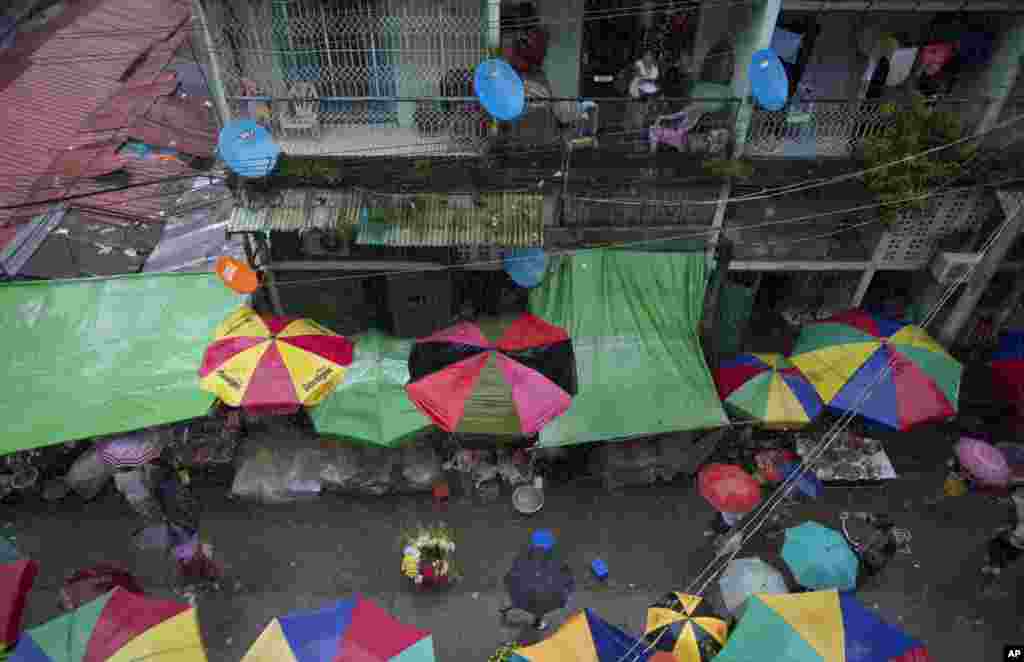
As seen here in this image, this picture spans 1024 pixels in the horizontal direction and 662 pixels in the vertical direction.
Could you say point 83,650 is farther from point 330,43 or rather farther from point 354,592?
point 330,43

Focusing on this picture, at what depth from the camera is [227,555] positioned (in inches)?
421

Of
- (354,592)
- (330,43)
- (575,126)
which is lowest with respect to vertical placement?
(354,592)

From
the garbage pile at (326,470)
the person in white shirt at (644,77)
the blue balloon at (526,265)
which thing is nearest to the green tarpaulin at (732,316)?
the blue balloon at (526,265)

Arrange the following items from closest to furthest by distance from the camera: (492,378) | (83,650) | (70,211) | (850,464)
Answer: (83,650) < (492,378) < (850,464) < (70,211)

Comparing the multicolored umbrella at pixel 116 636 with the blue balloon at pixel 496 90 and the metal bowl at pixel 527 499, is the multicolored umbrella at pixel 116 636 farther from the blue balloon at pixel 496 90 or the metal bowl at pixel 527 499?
the blue balloon at pixel 496 90

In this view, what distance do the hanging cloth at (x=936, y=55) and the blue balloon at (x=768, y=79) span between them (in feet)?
9.67

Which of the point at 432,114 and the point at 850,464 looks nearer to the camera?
the point at 432,114

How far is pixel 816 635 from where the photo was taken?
7.17 m

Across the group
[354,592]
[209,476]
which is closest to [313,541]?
[354,592]

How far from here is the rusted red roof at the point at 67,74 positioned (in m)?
13.1

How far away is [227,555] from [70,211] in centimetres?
688

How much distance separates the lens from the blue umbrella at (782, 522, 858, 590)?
8.97m

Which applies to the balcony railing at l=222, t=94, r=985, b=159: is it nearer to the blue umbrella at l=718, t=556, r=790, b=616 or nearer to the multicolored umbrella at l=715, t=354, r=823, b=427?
the multicolored umbrella at l=715, t=354, r=823, b=427

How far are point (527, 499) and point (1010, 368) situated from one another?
809cm
